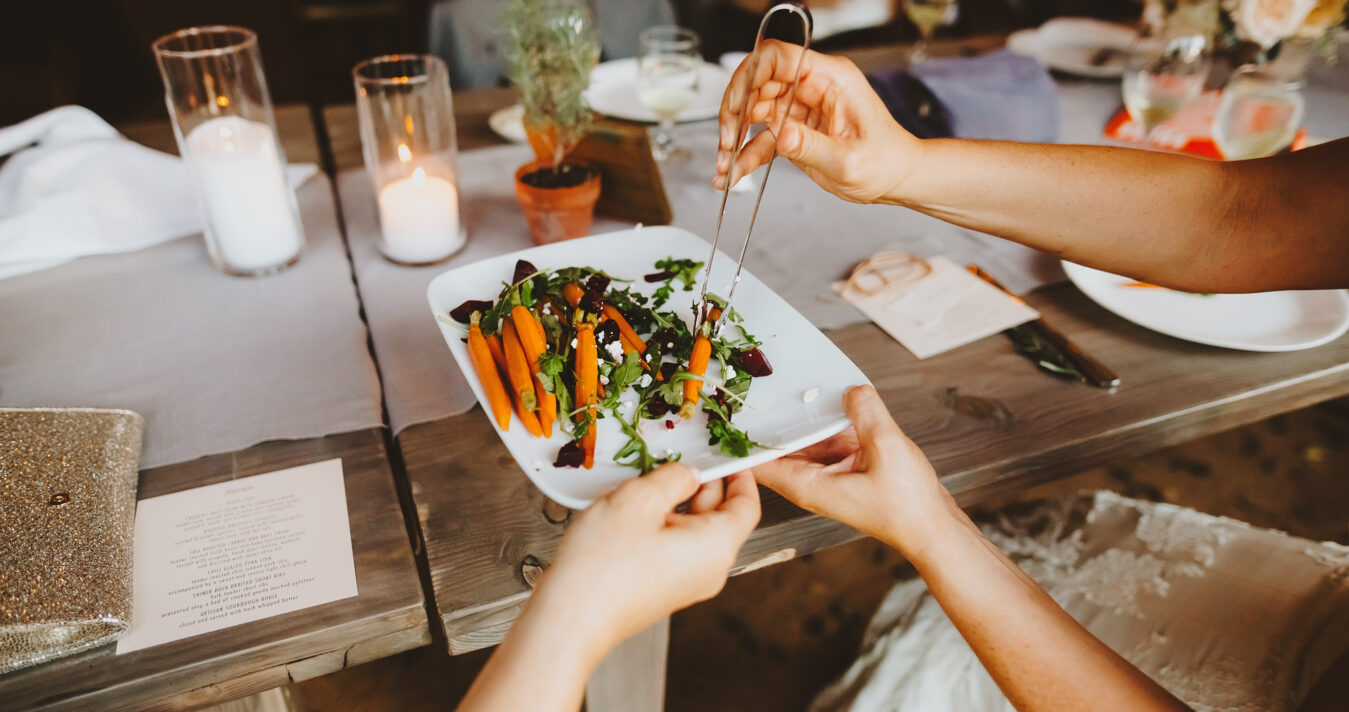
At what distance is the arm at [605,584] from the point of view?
0.69 meters

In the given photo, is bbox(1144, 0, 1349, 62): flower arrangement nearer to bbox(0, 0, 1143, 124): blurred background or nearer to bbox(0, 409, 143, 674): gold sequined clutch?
bbox(0, 0, 1143, 124): blurred background

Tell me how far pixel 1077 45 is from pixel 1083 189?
1522 mm

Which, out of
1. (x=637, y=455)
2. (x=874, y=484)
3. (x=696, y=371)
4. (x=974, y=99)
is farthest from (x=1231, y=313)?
(x=637, y=455)

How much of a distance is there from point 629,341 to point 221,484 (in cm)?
51

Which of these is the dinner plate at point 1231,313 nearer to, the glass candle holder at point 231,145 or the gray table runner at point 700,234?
the gray table runner at point 700,234

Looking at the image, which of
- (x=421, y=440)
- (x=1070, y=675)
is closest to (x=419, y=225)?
(x=421, y=440)

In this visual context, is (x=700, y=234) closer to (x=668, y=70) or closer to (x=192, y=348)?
(x=668, y=70)

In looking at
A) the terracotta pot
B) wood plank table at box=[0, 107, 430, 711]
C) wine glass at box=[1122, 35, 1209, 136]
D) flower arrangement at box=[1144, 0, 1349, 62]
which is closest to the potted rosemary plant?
the terracotta pot

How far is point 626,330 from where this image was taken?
3.29ft

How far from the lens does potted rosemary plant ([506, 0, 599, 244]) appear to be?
1.27 meters

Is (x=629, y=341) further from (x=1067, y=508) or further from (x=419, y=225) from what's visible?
(x=1067, y=508)

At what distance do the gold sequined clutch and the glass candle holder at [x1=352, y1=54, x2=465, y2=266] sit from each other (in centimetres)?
53

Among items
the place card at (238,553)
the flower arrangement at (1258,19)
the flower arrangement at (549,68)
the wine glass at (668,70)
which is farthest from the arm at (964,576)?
the flower arrangement at (1258,19)

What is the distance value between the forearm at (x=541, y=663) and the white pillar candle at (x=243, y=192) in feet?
2.86
